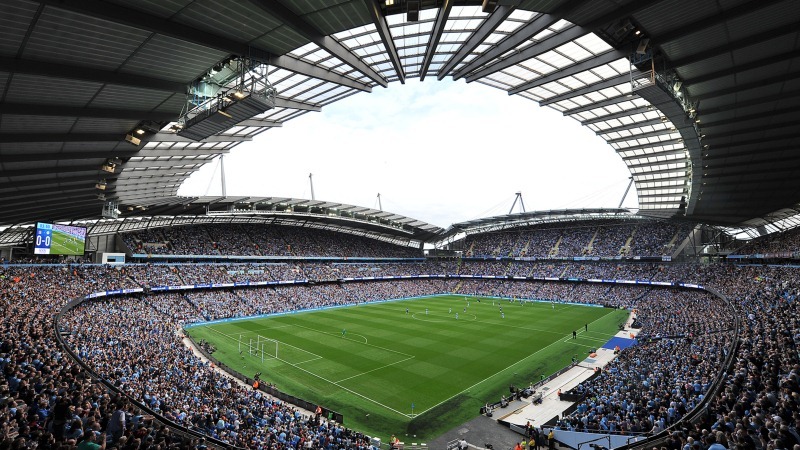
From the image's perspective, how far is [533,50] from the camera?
708 inches

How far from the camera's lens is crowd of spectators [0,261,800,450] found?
10.5 metres

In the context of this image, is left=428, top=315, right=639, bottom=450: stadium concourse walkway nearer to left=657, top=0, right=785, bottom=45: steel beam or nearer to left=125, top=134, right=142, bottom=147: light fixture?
left=657, top=0, right=785, bottom=45: steel beam

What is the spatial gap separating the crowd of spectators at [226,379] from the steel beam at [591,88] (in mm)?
13901

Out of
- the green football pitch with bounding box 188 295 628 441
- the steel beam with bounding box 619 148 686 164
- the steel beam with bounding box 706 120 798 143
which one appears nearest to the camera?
the steel beam with bounding box 706 120 798 143

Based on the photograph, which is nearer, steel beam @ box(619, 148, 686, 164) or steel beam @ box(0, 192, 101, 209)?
steel beam @ box(0, 192, 101, 209)

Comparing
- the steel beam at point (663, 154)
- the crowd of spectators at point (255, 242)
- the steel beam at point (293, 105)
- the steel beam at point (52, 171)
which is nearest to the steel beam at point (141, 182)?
the steel beam at point (52, 171)

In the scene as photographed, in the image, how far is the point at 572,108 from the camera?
2705 cm

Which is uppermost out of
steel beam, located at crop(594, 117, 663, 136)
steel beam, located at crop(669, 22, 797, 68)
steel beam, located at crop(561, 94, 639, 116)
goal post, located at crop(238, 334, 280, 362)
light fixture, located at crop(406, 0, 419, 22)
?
steel beam, located at crop(561, 94, 639, 116)

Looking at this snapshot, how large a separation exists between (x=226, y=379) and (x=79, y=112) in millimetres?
15984

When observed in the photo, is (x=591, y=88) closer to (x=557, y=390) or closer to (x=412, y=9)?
(x=412, y=9)

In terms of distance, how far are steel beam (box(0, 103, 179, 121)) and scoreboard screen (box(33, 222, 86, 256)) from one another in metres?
24.7

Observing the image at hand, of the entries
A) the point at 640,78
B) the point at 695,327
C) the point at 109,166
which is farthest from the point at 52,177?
the point at 695,327

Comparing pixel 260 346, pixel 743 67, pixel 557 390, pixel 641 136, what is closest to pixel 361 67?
pixel 743 67

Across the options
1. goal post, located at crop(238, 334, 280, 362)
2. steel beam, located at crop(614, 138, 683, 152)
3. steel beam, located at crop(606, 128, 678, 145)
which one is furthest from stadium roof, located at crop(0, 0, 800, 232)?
goal post, located at crop(238, 334, 280, 362)
